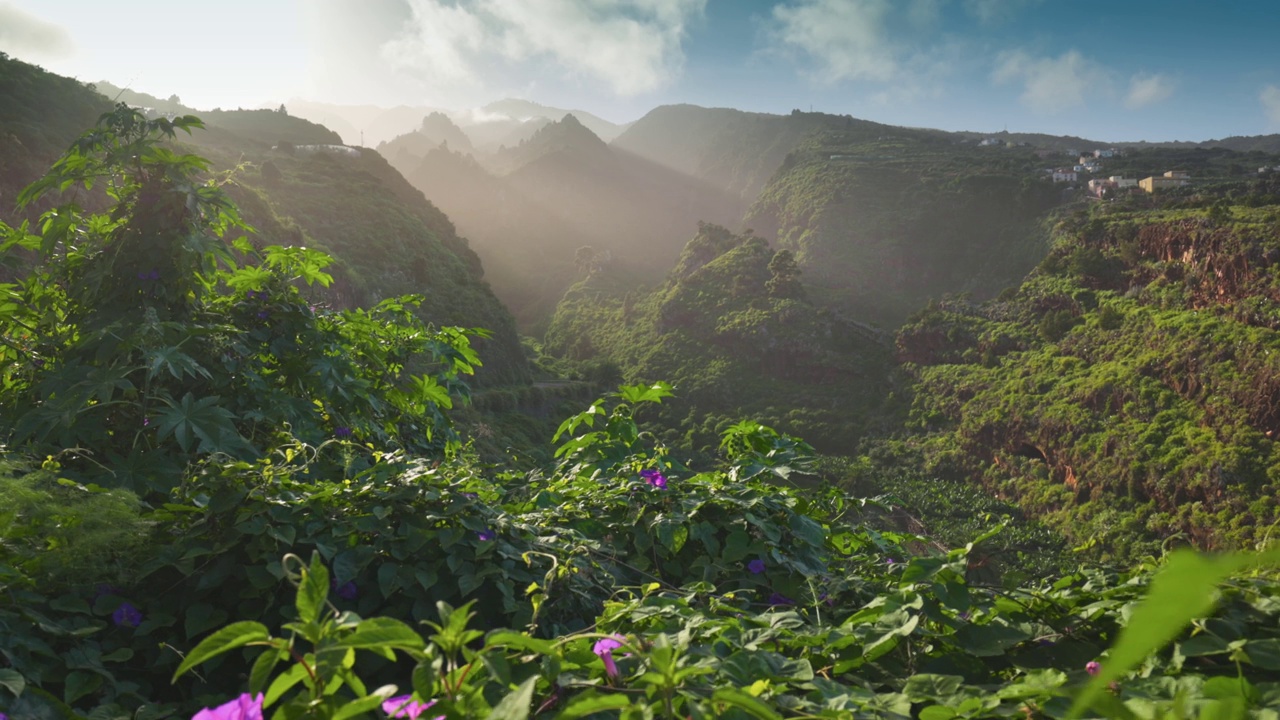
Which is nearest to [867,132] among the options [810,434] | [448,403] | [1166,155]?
[1166,155]

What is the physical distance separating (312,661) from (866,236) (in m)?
67.9

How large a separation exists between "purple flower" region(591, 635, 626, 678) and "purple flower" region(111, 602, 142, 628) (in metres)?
1.24

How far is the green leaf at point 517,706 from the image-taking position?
71 centimetres

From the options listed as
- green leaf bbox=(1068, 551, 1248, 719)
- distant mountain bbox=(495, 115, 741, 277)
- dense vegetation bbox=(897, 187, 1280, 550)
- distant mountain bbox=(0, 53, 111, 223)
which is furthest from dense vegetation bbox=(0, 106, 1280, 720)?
distant mountain bbox=(495, 115, 741, 277)

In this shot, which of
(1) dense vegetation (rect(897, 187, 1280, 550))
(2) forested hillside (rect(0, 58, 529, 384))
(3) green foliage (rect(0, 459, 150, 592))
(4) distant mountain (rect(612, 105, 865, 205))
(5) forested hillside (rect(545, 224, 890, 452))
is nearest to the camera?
(3) green foliage (rect(0, 459, 150, 592))

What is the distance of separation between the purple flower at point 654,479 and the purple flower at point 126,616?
4.56 ft

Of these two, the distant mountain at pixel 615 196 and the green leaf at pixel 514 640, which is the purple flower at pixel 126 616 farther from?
the distant mountain at pixel 615 196

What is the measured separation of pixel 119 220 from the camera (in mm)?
3076

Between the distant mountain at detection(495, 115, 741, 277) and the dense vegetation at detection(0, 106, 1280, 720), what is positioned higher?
the distant mountain at detection(495, 115, 741, 277)

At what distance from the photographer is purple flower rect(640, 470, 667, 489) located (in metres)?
2.29

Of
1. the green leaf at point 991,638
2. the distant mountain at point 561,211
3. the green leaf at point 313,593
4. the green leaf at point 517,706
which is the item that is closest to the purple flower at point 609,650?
the green leaf at point 517,706

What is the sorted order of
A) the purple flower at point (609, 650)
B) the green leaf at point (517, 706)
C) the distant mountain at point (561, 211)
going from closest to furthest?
the green leaf at point (517, 706) < the purple flower at point (609, 650) < the distant mountain at point (561, 211)

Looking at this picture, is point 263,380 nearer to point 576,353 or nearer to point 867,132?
point 576,353

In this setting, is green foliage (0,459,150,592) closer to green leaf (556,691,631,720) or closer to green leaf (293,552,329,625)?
green leaf (293,552,329,625)
